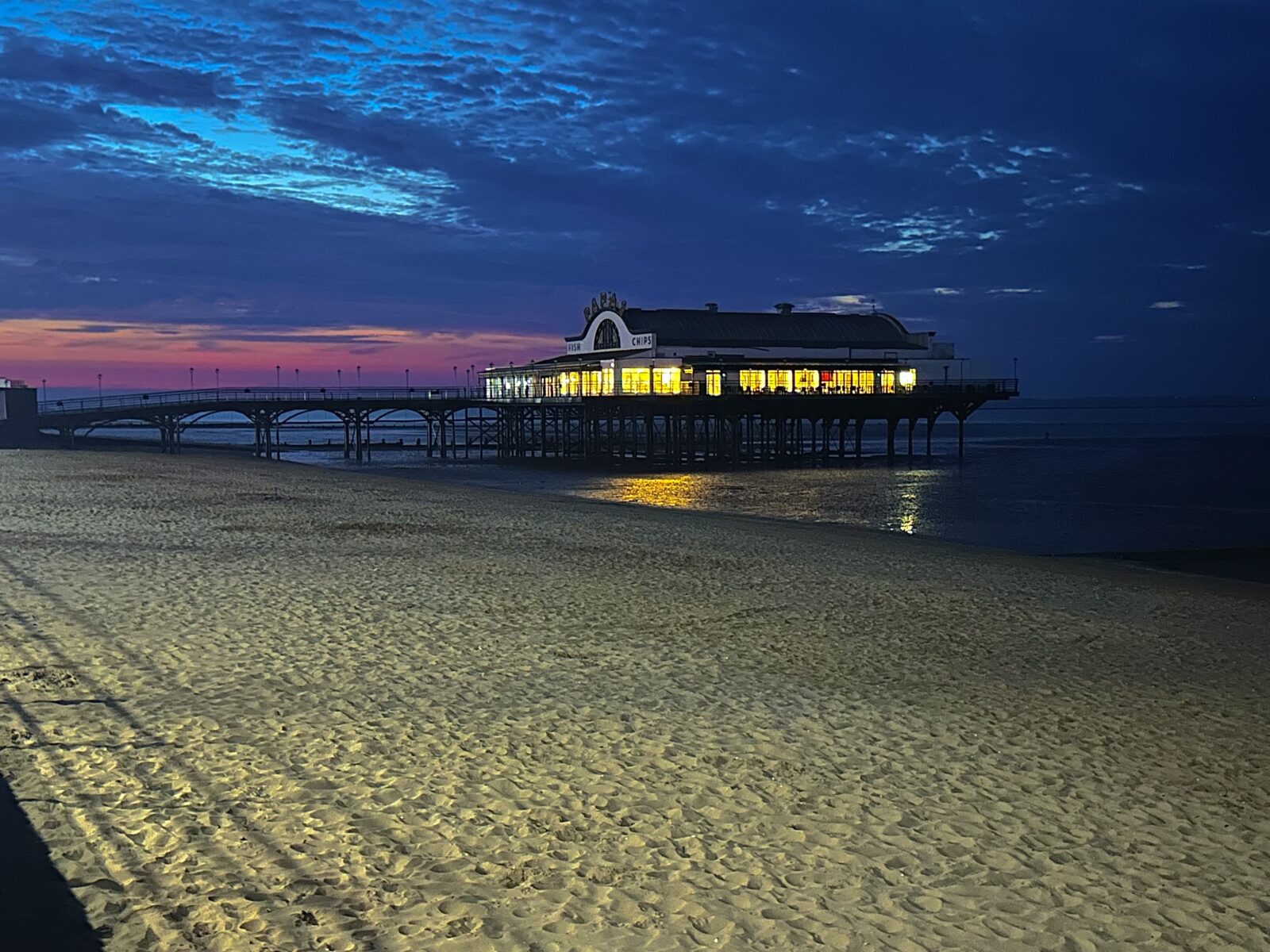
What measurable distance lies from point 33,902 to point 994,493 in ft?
130

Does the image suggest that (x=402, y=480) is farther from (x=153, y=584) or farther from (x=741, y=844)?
(x=741, y=844)

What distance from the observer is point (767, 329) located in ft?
205

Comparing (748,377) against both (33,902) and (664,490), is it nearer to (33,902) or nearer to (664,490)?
(664,490)

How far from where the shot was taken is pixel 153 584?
1479cm

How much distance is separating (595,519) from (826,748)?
57.2ft

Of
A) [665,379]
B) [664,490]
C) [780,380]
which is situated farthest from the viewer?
[780,380]

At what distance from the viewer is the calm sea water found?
91.8ft

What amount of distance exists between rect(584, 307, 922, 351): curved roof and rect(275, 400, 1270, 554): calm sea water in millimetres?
7418

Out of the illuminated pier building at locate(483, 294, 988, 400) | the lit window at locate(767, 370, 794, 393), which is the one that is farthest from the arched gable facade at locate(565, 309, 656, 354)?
the lit window at locate(767, 370, 794, 393)

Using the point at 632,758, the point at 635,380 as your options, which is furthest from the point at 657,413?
the point at 632,758

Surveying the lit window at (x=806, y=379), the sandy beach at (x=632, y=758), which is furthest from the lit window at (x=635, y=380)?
the sandy beach at (x=632, y=758)

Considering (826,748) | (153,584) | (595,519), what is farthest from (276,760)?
(595,519)

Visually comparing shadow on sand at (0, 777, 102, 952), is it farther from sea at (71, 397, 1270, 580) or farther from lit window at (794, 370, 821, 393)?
lit window at (794, 370, 821, 393)

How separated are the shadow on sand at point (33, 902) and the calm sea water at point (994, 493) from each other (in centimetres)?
2172
